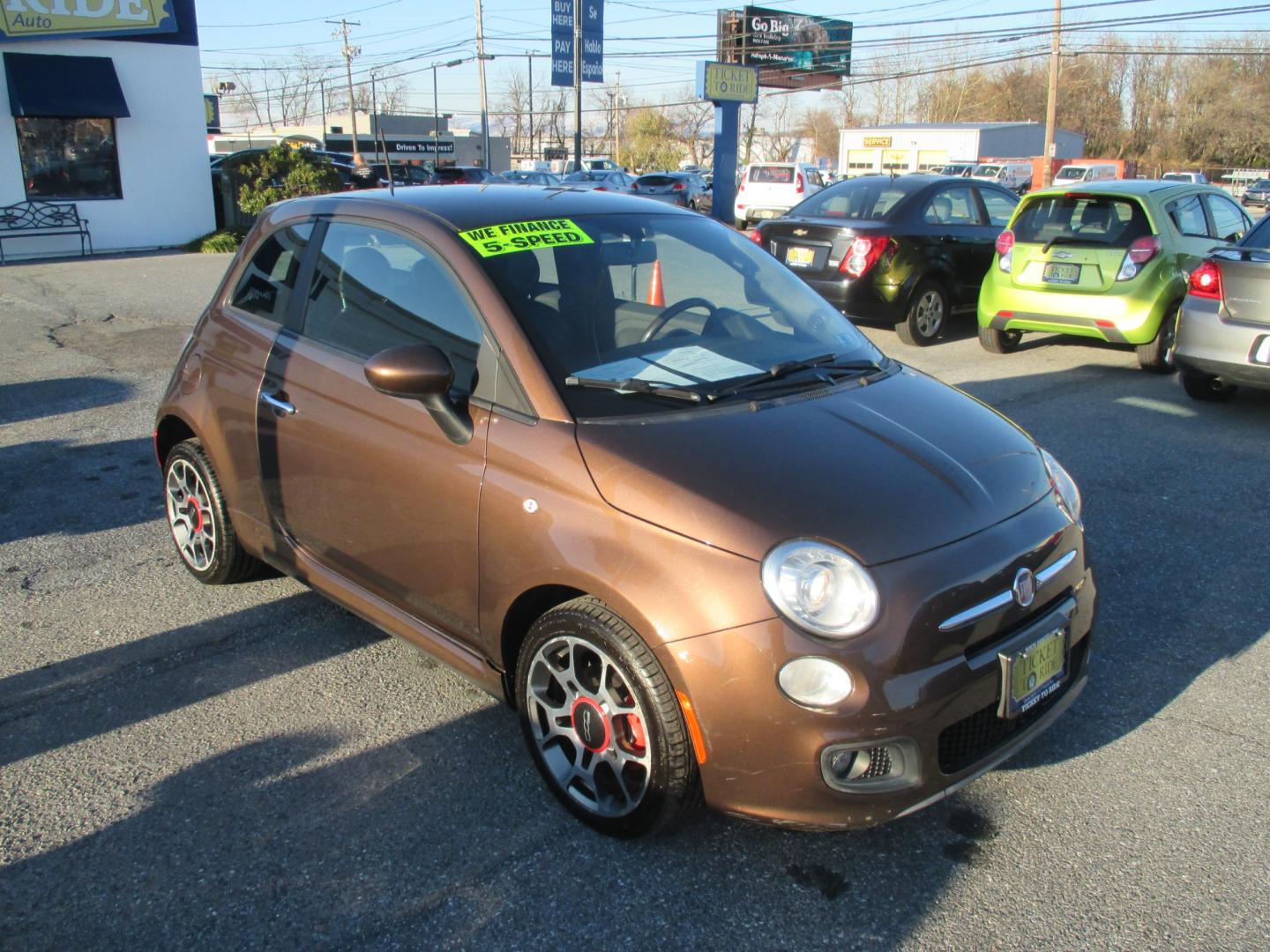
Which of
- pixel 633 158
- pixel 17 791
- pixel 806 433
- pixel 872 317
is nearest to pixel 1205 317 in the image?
pixel 872 317

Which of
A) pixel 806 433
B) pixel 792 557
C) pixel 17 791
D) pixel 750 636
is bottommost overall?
pixel 17 791

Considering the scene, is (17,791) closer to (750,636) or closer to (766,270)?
(750,636)

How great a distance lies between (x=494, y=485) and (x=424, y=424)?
1.22 feet

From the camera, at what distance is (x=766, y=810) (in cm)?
247

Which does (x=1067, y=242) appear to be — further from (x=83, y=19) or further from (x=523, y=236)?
(x=83, y=19)

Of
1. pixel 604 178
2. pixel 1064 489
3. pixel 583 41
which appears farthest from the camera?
pixel 604 178

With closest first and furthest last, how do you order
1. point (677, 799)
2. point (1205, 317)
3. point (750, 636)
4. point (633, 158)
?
1. point (750, 636)
2. point (677, 799)
3. point (1205, 317)
4. point (633, 158)

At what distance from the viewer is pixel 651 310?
3.44 metres

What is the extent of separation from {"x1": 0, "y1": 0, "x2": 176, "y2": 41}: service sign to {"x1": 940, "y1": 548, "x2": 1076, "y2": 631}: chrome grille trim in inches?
749

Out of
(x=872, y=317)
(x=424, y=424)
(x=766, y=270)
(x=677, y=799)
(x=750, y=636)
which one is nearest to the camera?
(x=750, y=636)

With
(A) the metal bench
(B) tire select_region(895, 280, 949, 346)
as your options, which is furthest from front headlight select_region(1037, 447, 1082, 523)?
(A) the metal bench

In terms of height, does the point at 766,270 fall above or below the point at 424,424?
above

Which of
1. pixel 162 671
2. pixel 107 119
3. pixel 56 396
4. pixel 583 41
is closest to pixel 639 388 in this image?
pixel 162 671

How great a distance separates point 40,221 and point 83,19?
11.4 ft
